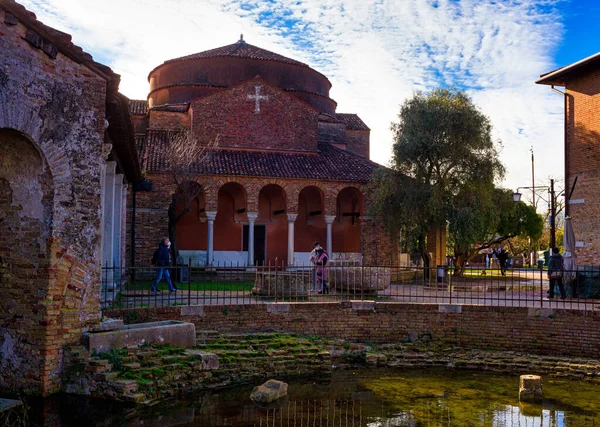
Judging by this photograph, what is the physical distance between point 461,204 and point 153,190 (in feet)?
37.1

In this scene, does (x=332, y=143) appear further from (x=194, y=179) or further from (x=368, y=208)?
(x=194, y=179)

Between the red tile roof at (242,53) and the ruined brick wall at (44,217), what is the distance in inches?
819

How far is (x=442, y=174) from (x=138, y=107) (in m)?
15.5

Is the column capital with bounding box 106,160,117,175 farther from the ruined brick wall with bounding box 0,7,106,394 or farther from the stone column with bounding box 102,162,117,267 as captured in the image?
the ruined brick wall with bounding box 0,7,106,394

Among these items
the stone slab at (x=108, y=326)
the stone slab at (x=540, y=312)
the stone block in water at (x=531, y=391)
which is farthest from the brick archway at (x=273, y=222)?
the stone block in water at (x=531, y=391)

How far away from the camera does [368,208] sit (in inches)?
948

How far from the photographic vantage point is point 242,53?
2864cm

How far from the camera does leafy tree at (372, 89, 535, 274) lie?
71.6ft

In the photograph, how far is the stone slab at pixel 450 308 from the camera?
12336mm

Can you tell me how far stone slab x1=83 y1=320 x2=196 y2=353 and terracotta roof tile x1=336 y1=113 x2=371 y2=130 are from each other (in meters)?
23.0

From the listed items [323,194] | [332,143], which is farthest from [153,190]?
[332,143]

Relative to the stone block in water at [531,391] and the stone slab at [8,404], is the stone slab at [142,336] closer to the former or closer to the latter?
the stone slab at [8,404]

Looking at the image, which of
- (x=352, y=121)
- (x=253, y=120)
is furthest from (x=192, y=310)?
(x=352, y=121)

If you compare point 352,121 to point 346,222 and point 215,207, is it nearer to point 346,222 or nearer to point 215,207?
point 346,222
